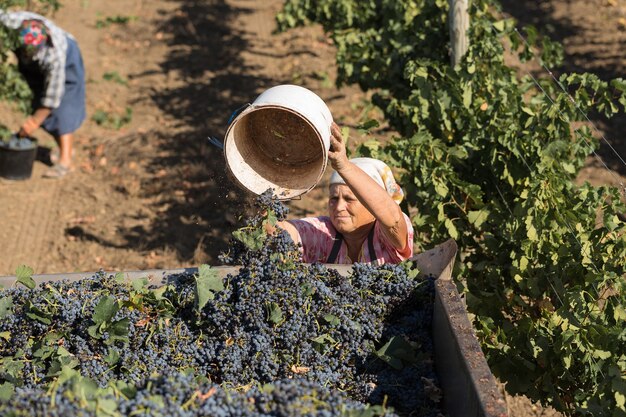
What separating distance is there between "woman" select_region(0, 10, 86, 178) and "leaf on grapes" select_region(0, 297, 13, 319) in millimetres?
5164

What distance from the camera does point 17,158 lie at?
791 cm

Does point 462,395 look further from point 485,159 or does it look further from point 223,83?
point 223,83

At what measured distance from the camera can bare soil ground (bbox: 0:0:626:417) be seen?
6.81 metres

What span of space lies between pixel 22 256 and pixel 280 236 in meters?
4.12

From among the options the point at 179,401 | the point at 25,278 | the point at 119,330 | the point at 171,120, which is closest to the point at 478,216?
the point at 119,330

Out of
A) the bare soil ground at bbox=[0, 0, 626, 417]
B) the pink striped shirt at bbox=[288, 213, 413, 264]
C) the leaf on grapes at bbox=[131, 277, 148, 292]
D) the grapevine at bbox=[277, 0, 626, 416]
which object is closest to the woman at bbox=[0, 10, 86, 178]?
the bare soil ground at bbox=[0, 0, 626, 417]

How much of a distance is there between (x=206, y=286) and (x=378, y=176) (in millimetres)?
1178

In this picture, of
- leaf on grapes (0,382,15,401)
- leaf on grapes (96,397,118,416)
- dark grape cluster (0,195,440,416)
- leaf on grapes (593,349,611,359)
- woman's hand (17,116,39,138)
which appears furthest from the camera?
woman's hand (17,116,39,138)

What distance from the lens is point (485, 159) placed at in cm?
481

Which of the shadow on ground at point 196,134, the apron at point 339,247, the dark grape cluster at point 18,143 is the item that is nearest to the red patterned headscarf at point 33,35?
the dark grape cluster at point 18,143

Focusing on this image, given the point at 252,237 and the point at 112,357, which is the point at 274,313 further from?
the point at 112,357

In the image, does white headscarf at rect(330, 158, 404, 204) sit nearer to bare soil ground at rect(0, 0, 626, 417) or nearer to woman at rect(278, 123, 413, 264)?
woman at rect(278, 123, 413, 264)

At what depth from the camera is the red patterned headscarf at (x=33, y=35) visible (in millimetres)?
7602

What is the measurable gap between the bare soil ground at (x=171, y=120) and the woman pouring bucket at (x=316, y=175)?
0.55 ft
